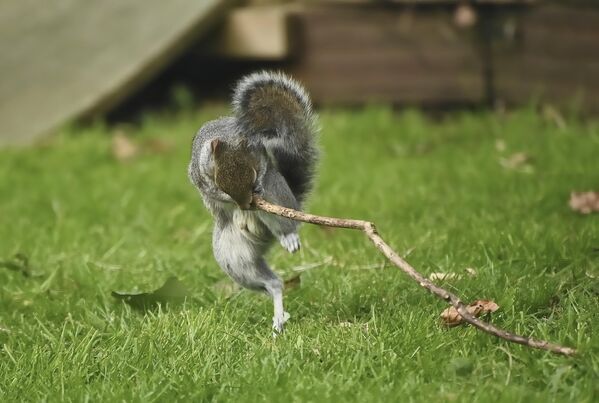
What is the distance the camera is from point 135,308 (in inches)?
130

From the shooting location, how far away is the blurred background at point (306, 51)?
5.64 metres

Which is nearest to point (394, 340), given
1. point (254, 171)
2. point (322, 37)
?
point (254, 171)

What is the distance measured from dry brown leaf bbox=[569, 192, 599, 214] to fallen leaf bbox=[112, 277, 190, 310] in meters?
1.64

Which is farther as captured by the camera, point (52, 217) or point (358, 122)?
point (358, 122)

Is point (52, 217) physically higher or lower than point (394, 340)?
lower

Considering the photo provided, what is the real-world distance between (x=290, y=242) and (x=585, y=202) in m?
1.66

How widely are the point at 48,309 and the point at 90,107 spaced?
3048 millimetres

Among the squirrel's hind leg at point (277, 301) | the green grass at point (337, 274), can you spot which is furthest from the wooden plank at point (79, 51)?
the squirrel's hind leg at point (277, 301)

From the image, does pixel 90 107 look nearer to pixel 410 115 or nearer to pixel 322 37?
pixel 322 37

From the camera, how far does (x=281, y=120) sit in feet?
9.75

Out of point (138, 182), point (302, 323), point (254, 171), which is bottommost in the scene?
point (138, 182)

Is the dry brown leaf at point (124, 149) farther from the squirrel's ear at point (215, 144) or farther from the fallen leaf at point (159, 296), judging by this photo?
the squirrel's ear at point (215, 144)

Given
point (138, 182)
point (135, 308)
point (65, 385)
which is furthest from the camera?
point (138, 182)

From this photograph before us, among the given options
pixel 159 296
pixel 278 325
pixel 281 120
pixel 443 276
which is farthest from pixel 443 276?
pixel 159 296
